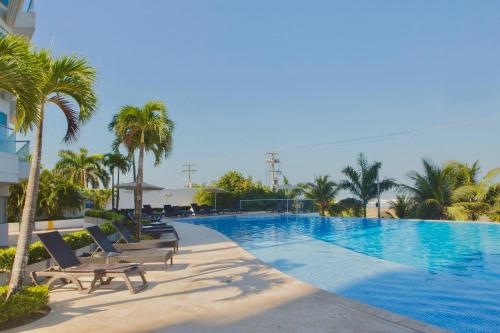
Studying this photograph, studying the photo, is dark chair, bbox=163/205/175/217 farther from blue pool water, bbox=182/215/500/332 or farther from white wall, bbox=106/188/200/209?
blue pool water, bbox=182/215/500/332

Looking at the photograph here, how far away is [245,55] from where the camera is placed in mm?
37344

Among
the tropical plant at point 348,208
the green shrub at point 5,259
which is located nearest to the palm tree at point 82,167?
the tropical plant at point 348,208

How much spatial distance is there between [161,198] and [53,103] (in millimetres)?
31650

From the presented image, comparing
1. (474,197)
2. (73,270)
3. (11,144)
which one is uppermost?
(11,144)

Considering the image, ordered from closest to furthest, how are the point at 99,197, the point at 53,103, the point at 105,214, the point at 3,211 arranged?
the point at 53,103
the point at 3,211
the point at 105,214
the point at 99,197

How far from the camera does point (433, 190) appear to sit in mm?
24125

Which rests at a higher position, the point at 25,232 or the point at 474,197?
the point at 474,197

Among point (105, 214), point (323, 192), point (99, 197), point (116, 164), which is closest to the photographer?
point (105, 214)

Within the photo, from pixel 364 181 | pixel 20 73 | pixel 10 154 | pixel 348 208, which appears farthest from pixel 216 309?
pixel 348 208

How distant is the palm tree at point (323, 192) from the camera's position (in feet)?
101

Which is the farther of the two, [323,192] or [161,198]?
[161,198]

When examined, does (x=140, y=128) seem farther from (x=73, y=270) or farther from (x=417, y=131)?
(x=417, y=131)

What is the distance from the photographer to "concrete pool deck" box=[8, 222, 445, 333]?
4.64 m

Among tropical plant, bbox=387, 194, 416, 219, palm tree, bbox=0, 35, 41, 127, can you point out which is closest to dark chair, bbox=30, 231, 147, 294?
palm tree, bbox=0, 35, 41, 127
